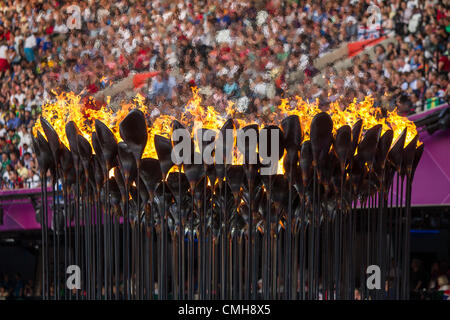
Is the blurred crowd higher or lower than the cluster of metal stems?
higher

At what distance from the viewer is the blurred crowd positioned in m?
6.00

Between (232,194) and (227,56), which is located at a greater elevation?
(227,56)

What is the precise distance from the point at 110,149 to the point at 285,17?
449cm

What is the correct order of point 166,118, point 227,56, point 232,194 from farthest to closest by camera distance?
point 227,56 → point 166,118 → point 232,194

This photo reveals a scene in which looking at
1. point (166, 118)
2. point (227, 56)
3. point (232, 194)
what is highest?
point (227, 56)

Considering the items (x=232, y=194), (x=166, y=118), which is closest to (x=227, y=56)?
(x=166, y=118)

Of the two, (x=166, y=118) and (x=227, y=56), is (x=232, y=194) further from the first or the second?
(x=227, y=56)

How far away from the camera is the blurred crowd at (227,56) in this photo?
600 cm

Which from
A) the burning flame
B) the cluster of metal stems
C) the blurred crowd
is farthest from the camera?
the blurred crowd

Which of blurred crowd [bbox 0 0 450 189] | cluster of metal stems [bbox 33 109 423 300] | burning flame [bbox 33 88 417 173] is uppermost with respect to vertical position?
blurred crowd [bbox 0 0 450 189]

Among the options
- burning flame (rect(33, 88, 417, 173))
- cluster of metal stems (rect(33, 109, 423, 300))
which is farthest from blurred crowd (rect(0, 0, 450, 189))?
cluster of metal stems (rect(33, 109, 423, 300))

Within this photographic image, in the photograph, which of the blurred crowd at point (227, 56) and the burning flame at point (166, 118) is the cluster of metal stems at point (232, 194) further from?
the blurred crowd at point (227, 56)

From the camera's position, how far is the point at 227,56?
674cm

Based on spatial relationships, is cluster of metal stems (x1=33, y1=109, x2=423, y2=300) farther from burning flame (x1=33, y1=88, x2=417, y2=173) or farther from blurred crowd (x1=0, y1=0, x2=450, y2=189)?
blurred crowd (x1=0, y1=0, x2=450, y2=189)
